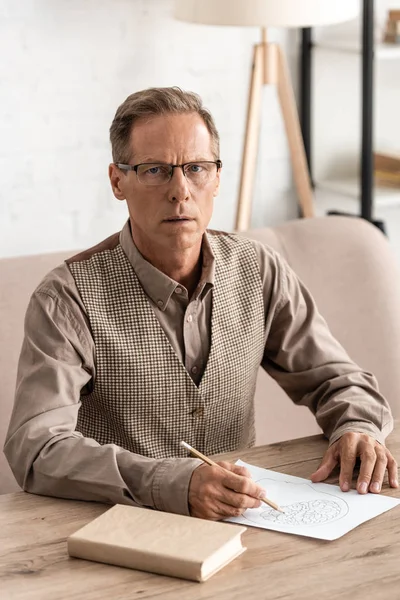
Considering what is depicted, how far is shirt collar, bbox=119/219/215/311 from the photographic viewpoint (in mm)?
1793

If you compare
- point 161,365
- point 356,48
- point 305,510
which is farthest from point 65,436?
point 356,48

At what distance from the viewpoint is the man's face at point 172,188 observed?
68.0 inches

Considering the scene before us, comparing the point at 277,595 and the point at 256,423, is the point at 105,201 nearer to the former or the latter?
the point at 256,423

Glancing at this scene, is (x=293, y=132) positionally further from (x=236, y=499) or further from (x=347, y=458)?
(x=236, y=499)

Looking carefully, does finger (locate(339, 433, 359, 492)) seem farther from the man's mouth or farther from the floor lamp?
the floor lamp

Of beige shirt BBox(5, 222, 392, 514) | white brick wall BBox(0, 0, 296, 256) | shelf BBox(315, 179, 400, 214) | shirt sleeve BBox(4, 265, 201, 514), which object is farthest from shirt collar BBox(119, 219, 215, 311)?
shelf BBox(315, 179, 400, 214)

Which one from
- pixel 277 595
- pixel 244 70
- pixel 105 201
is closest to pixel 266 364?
pixel 277 595

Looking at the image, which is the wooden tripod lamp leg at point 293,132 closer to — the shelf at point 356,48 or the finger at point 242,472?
the shelf at point 356,48

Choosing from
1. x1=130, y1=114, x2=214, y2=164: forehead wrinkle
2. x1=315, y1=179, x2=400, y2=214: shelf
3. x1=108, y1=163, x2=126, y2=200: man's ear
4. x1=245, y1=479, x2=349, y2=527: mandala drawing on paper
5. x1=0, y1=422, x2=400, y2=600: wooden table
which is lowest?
x1=315, y1=179, x2=400, y2=214: shelf

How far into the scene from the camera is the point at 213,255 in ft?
6.10

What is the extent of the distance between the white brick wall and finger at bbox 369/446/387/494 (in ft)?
6.25

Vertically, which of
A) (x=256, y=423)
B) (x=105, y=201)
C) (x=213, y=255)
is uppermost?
(x=213, y=255)

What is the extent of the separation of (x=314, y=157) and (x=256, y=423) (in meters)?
1.65

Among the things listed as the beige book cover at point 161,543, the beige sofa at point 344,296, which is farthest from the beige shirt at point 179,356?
the beige sofa at point 344,296
